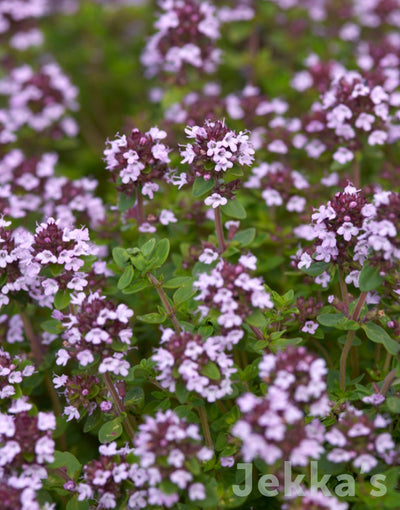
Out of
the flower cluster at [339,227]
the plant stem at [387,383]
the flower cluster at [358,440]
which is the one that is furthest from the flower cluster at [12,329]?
→ the plant stem at [387,383]

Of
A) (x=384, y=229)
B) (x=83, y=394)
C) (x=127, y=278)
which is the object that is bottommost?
(x=83, y=394)

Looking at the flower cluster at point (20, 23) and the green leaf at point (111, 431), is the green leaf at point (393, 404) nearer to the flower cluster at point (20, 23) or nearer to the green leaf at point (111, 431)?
Answer: the green leaf at point (111, 431)

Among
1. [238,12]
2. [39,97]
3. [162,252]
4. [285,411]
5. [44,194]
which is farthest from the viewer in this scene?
[238,12]

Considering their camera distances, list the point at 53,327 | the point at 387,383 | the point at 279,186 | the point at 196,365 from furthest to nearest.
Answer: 1. the point at 279,186
2. the point at 53,327
3. the point at 387,383
4. the point at 196,365

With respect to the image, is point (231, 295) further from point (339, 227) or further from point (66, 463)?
point (66, 463)

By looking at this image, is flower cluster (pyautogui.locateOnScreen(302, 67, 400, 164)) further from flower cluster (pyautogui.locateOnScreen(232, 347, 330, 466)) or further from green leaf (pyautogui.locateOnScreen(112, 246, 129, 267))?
flower cluster (pyautogui.locateOnScreen(232, 347, 330, 466))

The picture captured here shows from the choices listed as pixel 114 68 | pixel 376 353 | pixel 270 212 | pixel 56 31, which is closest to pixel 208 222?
pixel 270 212

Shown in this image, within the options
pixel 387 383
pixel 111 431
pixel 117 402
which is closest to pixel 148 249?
pixel 117 402
